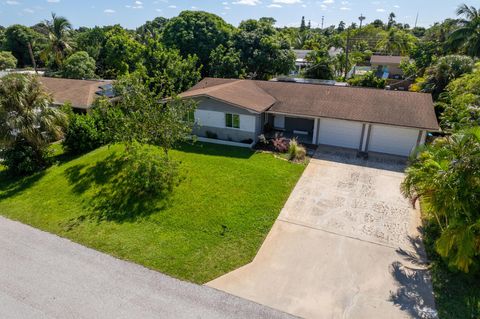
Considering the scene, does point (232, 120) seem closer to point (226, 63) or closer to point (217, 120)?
point (217, 120)

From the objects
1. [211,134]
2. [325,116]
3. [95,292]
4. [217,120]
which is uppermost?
[325,116]

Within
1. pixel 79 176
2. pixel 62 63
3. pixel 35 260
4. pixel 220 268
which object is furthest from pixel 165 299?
pixel 62 63

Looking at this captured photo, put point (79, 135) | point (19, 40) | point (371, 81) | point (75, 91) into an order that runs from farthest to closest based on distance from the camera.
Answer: point (19, 40)
point (371, 81)
point (75, 91)
point (79, 135)

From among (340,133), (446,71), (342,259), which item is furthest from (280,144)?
(446,71)

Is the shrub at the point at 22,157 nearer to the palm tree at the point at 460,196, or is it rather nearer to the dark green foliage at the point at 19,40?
the palm tree at the point at 460,196

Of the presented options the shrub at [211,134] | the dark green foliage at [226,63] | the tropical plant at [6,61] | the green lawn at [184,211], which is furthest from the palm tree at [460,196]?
the tropical plant at [6,61]

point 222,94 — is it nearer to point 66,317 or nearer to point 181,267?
point 181,267
